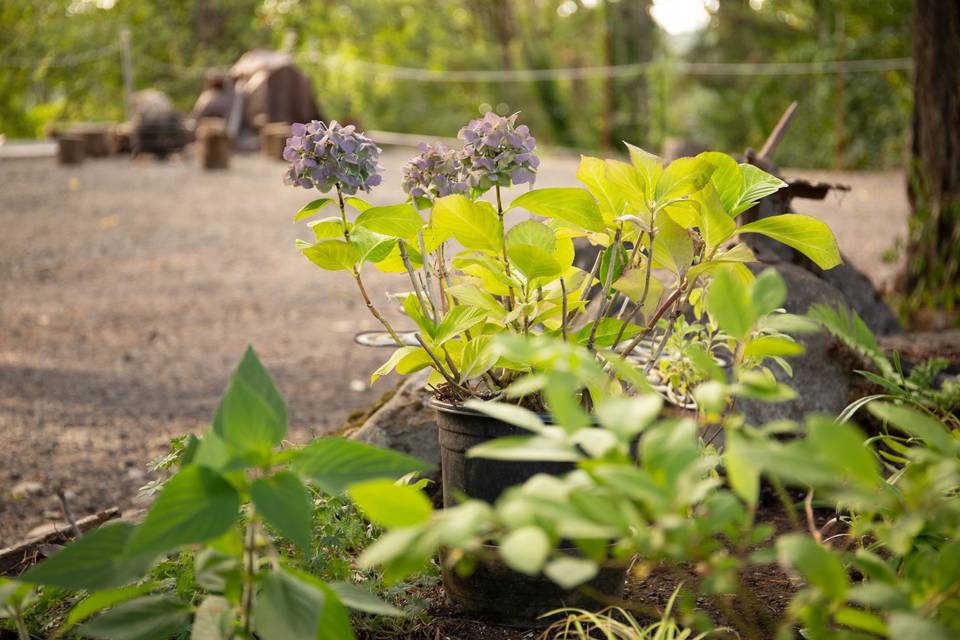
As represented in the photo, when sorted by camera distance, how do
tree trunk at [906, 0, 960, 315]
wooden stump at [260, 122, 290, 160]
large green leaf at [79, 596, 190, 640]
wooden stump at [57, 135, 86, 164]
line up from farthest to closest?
1. wooden stump at [260, 122, 290, 160]
2. wooden stump at [57, 135, 86, 164]
3. tree trunk at [906, 0, 960, 315]
4. large green leaf at [79, 596, 190, 640]

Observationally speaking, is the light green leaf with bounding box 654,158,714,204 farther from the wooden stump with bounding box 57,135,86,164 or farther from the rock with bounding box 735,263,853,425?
the wooden stump with bounding box 57,135,86,164

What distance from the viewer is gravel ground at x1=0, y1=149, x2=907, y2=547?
3262mm

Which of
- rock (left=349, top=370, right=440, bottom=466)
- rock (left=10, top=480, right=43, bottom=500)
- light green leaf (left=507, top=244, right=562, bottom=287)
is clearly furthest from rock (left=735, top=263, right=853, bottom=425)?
rock (left=10, top=480, right=43, bottom=500)

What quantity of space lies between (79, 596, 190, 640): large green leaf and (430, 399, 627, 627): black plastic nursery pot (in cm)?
57

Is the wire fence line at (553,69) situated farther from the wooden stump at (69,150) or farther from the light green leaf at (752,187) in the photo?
the light green leaf at (752,187)

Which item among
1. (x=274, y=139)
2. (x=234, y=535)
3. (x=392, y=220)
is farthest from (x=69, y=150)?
(x=234, y=535)

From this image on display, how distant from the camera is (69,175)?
9625mm

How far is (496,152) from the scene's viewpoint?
5.20 feet

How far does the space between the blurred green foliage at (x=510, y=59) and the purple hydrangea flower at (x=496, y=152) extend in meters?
9.99

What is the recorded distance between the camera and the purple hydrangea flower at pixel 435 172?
1643mm

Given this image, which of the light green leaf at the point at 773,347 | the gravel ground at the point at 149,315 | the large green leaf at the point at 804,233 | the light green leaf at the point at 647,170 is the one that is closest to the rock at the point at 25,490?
the gravel ground at the point at 149,315

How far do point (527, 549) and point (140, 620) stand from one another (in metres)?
0.60

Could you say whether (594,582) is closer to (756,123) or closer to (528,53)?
(756,123)

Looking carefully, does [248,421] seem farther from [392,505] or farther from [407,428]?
[407,428]
